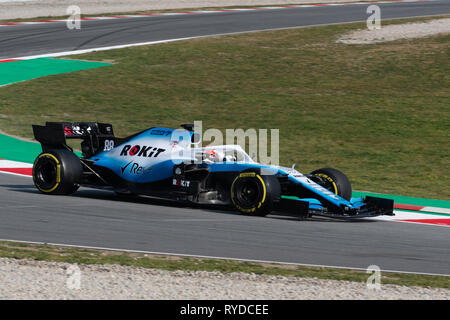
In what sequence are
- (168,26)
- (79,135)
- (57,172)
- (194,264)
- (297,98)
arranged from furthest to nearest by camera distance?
(168,26)
(297,98)
(79,135)
(57,172)
(194,264)

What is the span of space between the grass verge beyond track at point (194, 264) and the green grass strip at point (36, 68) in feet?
48.6

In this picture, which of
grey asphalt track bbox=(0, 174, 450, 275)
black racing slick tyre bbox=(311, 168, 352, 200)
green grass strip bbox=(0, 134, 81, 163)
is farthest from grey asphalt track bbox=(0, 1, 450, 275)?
green grass strip bbox=(0, 134, 81, 163)

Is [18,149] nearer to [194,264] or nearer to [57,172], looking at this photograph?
[57,172]

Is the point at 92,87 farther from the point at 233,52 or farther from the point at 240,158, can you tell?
the point at 240,158

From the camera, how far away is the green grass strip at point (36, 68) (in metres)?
23.1

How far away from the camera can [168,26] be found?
3161 cm

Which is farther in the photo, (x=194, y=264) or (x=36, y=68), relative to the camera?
(x=36, y=68)

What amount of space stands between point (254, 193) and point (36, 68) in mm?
15116

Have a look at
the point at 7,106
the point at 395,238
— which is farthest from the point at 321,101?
the point at 395,238

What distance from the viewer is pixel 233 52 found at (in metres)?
26.9

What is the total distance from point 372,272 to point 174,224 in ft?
10.1

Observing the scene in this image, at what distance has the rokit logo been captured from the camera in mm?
11758

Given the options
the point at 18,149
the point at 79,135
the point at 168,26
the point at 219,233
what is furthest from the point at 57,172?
the point at 168,26

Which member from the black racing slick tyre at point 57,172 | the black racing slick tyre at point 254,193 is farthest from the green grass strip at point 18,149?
the black racing slick tyre at point 254,193
